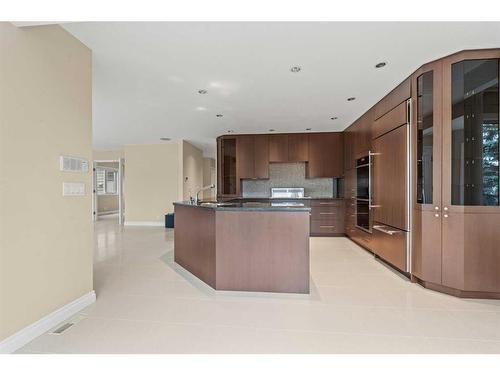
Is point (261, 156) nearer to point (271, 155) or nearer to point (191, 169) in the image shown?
point (271, 155)

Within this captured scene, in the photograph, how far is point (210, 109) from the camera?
448 centimetres

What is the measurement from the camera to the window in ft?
32.7

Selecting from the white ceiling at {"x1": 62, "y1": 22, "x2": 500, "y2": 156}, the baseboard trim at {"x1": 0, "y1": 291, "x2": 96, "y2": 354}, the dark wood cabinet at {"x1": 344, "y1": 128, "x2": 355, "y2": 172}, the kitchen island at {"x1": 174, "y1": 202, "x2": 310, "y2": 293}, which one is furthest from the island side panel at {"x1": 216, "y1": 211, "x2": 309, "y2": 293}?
the dark wood cabinet at {"x1": 344, "y1": 128, "x2": 355, "y2": 172}

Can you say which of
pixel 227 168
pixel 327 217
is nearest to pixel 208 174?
pixel 227 168

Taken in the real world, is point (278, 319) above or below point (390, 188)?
below

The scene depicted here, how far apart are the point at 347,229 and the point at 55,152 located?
535 cm

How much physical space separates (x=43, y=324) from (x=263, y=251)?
1910 mm

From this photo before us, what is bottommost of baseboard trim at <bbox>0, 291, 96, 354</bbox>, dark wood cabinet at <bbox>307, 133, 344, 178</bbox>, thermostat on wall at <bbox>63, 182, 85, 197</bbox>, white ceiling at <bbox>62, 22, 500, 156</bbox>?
baseboard trim at <bbox>0, 291, 96, 354</bbox>

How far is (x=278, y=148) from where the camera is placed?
20.6 feet

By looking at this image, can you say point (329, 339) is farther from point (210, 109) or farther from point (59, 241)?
point (210, 109)

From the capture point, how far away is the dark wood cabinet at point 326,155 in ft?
20.1

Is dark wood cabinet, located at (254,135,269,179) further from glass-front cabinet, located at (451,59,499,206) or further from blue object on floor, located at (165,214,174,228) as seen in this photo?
glass-front cabinet, located at (451,59,499,206)

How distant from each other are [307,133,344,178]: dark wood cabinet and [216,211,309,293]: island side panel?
3.72 m
